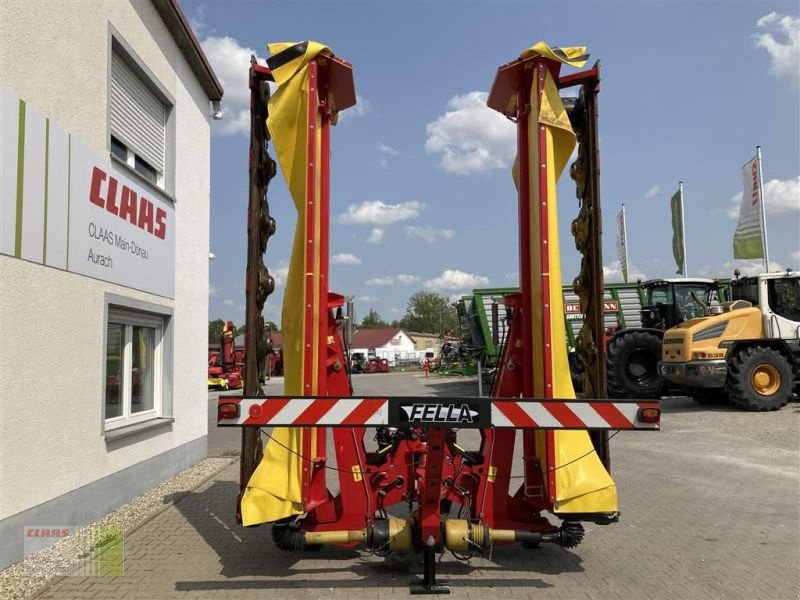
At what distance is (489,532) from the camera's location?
14.0 ft

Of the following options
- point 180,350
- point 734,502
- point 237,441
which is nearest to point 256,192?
point 180,350

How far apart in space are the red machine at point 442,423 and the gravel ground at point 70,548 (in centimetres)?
157

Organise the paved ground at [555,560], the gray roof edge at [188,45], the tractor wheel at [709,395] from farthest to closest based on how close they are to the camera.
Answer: the tractor wheel at [709,395]
the gray roof edge at [188,45]
the paved ground at [555,560]

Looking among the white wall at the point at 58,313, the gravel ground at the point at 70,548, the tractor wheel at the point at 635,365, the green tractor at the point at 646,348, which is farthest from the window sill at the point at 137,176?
the tractor wheel at the point at 635,365

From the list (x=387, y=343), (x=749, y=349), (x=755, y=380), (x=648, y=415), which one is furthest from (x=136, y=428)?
(x=387, y=343)

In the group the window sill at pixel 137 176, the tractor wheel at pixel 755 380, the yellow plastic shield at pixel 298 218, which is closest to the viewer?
the yellow plastic shield at pixel 298 218

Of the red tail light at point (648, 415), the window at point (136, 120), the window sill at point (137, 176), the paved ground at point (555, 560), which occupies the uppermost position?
the window at point (136, 120)

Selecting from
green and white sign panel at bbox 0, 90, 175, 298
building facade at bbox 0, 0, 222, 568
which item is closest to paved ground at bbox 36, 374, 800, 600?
building facade at bbox 0, 0, 222, 568

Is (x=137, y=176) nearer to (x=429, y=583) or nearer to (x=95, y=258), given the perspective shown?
(x=95, y=258)

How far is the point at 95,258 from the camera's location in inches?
239

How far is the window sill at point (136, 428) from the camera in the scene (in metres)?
6.28

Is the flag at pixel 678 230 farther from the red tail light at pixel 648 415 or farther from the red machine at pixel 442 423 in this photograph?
the red tail light at pixel 648 415

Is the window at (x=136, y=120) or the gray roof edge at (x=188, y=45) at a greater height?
the gray roof edge at (x=188, y=45)

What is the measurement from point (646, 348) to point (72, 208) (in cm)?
1364
